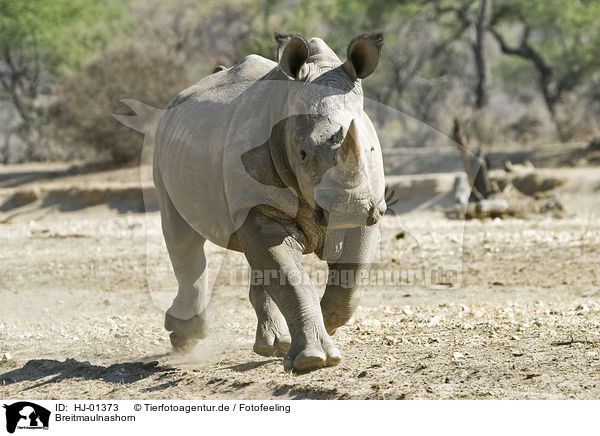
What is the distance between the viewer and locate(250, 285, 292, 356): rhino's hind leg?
5.26m

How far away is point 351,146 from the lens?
4102mm

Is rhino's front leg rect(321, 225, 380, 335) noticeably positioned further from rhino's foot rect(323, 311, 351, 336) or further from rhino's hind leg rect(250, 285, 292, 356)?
rhino's hind leg rect(250, 285, 292, 356)

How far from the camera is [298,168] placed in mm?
4531

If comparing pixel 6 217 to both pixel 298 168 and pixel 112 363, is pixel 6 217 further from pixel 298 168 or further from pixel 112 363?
pixel 298 168

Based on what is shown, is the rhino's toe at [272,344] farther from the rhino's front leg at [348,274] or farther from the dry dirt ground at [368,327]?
the rhino's front leg at [348,274]

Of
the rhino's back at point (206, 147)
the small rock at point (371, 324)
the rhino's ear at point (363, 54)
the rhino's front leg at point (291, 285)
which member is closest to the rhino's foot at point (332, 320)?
the rhino's front leg at point (291, 285)

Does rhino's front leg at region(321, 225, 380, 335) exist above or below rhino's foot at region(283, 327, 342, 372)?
above

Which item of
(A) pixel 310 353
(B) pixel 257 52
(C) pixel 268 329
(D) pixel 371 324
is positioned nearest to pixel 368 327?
(D) pixel 371 324

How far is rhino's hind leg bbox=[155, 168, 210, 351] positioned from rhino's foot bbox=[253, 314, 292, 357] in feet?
4.20

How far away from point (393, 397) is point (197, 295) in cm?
253

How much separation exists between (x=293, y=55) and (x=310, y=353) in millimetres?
1541

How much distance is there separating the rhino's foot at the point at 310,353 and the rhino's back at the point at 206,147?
1.11 m

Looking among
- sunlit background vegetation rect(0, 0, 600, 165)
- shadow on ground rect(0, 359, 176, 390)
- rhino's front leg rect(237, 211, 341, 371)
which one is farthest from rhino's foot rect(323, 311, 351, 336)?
sunlit background vegetation rect(0, 0, 600, 165)
